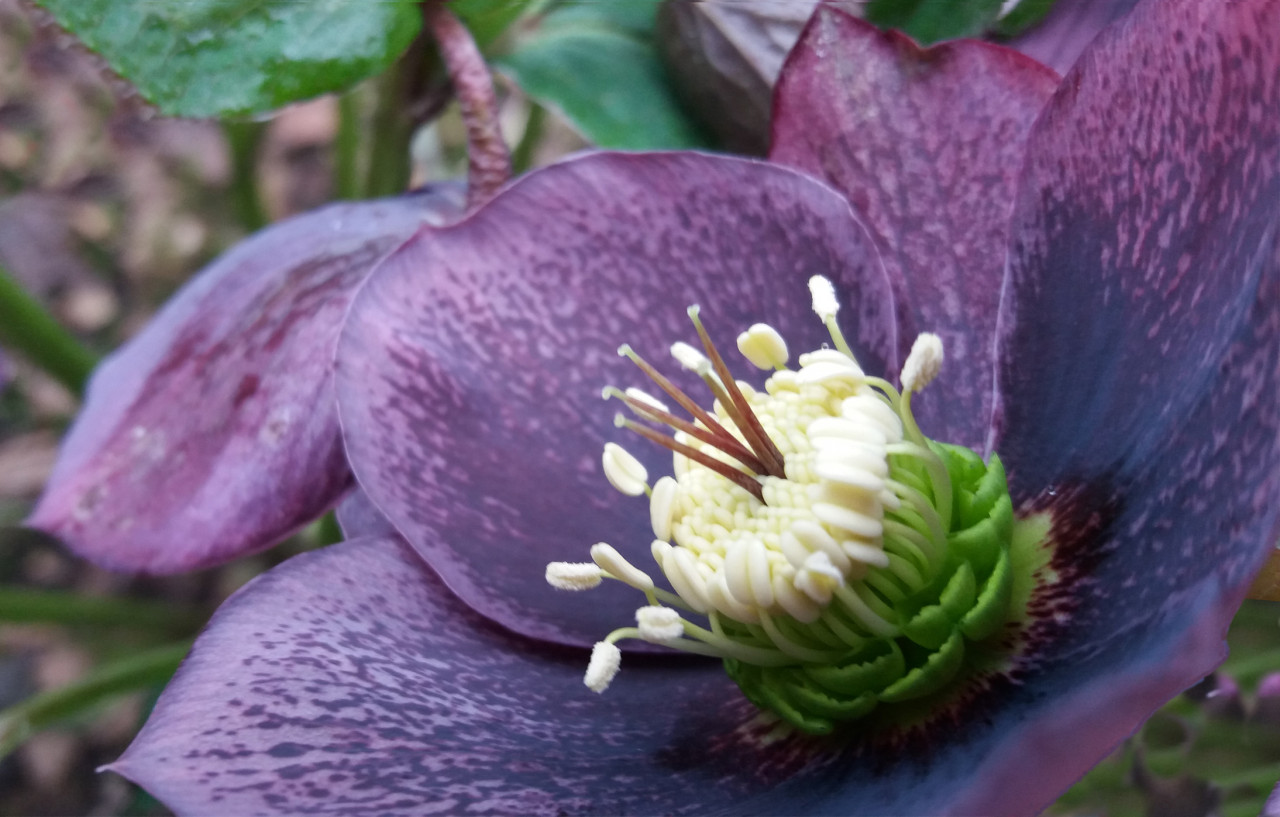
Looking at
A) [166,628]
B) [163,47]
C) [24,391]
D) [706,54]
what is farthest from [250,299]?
[24,391]

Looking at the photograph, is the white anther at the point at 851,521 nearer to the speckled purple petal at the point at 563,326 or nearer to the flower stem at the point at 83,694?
the speckled purple petal at the point at 563,326

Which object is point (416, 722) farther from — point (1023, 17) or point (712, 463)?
point (1023, 17)

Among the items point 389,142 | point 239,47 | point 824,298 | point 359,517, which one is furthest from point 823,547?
point 389,142

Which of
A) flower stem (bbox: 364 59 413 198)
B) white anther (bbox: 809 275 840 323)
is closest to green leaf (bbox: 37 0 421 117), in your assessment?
flower stem (bbox: 364 59 413 198)

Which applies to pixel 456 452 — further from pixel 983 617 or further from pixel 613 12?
pixel 613 12

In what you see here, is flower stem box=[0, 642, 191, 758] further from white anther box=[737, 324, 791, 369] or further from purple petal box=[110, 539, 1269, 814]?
white anther box=[737, 324, 791, 369]

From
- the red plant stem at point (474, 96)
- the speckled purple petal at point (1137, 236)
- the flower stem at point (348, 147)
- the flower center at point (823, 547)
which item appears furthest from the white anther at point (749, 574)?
the flower stem at point (348, 147)
